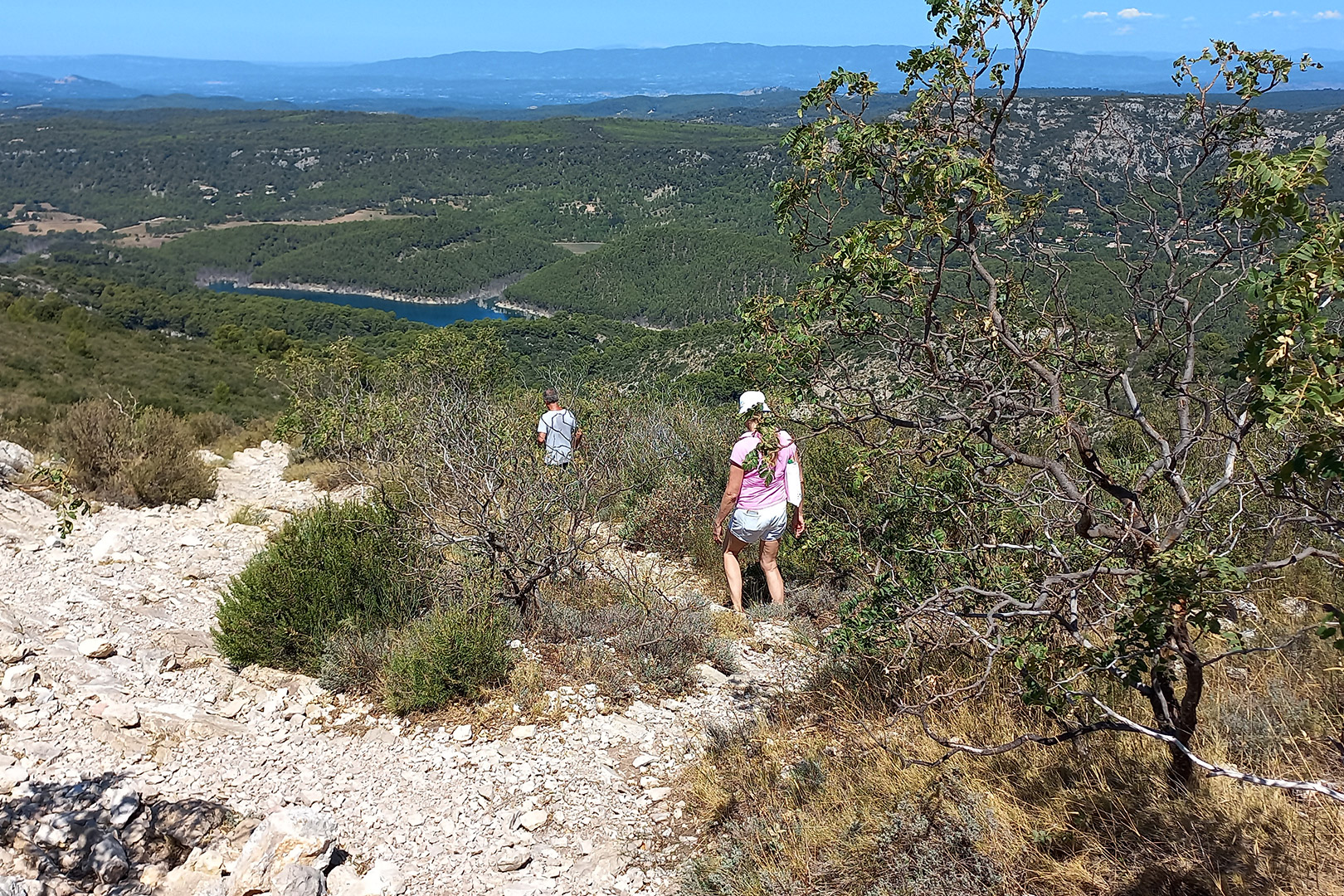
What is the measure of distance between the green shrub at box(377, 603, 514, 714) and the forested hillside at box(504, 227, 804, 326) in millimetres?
78353

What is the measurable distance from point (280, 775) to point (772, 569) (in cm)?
292

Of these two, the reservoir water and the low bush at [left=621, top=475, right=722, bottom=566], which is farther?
the reservoir water

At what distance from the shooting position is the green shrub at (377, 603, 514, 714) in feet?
12.9

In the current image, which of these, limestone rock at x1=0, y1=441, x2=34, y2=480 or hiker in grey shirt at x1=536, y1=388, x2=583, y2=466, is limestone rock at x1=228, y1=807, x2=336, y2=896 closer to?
hiker in grey shirt at x1=536, y1=388, x2=583, y2=466

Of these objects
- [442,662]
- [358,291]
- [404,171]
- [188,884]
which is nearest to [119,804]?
[188,884]

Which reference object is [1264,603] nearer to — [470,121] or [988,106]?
[988,106]

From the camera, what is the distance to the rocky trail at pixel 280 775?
2869 millimetres

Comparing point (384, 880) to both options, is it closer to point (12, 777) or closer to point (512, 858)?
point (512, 858)

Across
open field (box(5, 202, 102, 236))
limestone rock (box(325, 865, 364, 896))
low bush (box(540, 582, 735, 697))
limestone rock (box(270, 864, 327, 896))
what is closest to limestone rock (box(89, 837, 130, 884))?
limestone rock (box(270, 864, 327, 896))

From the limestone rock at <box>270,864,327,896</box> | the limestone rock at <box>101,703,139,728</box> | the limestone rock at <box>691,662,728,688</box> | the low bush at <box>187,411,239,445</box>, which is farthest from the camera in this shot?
the low bush at <box>187,411,239,445</box>

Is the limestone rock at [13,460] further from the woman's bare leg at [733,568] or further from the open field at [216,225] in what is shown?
the open field at [216,225]

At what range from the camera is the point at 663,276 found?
3954 inches

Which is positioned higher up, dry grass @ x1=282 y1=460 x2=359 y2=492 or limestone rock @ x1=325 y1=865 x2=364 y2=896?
limestone rock @ x1=325 y1=865 x2=364 y2=896

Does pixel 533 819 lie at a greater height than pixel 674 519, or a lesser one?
greater
